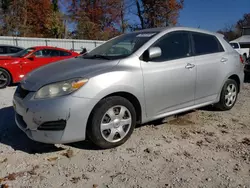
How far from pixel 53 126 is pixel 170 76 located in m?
1.80

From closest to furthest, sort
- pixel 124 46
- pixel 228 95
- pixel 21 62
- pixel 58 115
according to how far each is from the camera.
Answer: pixel 58 115 → pixel 124 46 → pixel 228 95 → pixel 21 62

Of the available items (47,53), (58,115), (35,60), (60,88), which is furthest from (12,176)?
(47,53)

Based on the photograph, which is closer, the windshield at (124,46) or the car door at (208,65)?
the windshield at (124,46)

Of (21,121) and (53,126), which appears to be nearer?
(53,126)

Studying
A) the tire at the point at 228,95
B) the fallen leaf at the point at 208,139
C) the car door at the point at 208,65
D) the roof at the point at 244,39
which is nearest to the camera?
the fallen leaf at the point at 208,139

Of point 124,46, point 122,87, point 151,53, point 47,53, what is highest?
point 124,46

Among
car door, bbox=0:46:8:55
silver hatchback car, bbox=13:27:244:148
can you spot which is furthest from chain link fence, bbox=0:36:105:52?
silver hatchback car, bbox=13:27:244:148

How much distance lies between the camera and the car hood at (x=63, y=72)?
3209mm

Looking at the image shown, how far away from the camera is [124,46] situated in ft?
13.2

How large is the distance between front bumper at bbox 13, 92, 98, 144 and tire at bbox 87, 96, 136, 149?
106 millimetres

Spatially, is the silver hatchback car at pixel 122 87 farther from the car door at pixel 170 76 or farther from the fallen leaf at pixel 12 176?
the fallen leaf at pixel 12 176

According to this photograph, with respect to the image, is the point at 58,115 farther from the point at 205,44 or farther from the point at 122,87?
the point at 205,44

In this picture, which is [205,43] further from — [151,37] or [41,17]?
[41,17]

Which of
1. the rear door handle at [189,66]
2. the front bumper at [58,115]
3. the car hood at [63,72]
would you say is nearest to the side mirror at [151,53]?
the car hood at [63,72]
